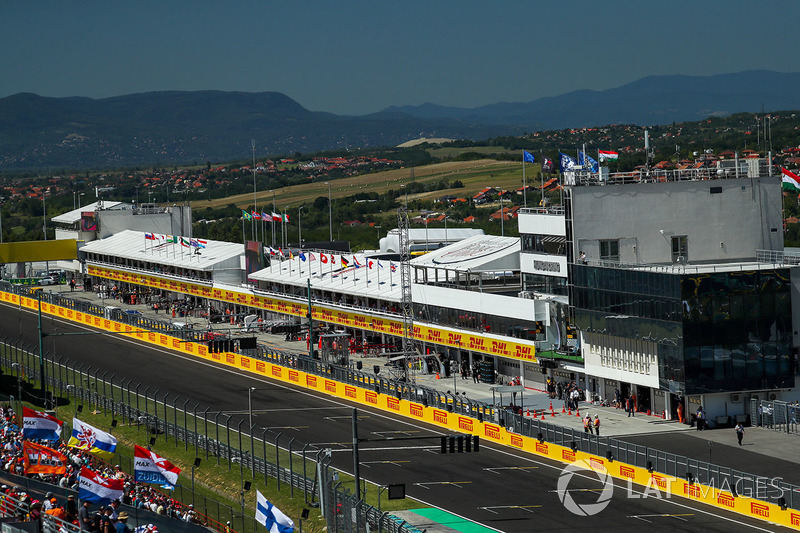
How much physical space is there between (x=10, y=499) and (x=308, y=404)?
3468cm

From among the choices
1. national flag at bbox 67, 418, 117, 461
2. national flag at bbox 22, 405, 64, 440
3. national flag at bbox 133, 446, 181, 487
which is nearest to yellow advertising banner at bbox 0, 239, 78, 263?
national flag at bbox 22, 405, 64, 440

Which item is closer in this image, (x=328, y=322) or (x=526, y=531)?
(x=526, y=531)

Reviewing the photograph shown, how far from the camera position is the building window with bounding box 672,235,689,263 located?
219ft

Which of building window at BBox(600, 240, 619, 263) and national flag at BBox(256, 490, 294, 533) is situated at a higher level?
building window at BBox(600, 240, 619, 263)

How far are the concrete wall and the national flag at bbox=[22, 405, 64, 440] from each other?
3176 centimetres

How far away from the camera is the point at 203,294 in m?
107

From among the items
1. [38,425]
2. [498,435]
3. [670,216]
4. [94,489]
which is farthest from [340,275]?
[94,489]

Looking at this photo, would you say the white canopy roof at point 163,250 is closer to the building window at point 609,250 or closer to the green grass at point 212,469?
the green grass at point 212,469

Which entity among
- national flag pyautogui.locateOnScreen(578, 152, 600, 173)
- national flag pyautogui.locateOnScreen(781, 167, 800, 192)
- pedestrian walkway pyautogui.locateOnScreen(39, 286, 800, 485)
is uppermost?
national flag pyautogui.locateOnScreen(578, 152, 600, 173)

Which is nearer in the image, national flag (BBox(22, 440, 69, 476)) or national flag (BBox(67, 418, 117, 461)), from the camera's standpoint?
national flag (BBox(22, 440, 69, 476))

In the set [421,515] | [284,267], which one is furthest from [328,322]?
[421,515]

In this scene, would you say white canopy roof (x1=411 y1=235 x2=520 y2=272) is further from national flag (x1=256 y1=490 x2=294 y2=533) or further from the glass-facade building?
national flag (x1=256 y1=490 x2=294 y2=533)

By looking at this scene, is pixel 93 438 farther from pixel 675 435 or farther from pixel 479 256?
pixel 479 256

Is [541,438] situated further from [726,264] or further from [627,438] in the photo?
[726,264]
